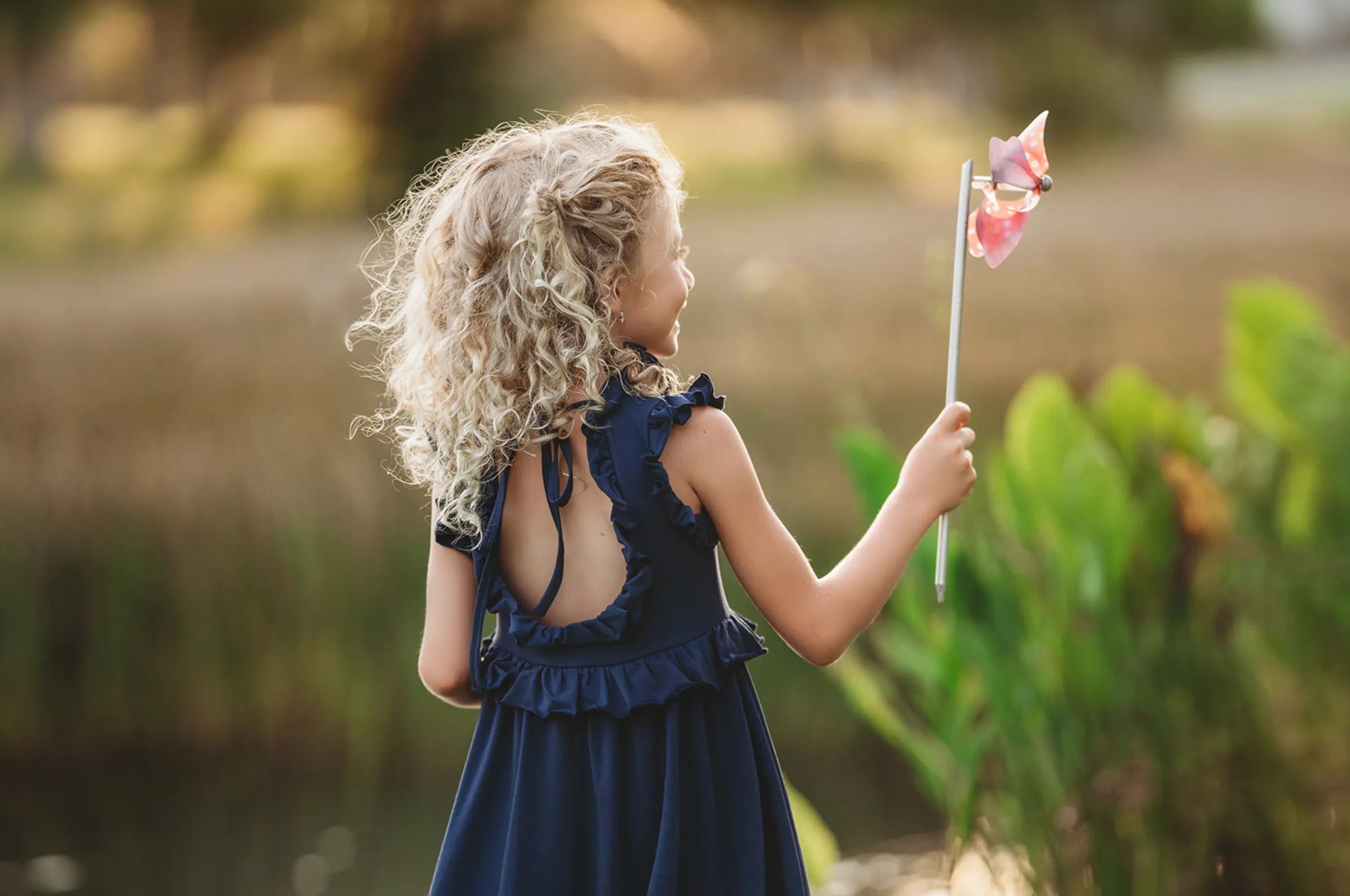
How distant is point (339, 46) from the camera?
4.10 m

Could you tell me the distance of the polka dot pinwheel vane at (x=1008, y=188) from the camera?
96 cm

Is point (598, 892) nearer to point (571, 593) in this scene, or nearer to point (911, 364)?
point (571, 593)

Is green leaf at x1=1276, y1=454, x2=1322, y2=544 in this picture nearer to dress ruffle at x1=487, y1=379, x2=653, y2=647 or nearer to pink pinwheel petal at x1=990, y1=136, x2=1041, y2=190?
pink pinwheel petal at x1=990, y1=136, x2=1041, y2=190

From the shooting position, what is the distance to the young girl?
3.00 ft

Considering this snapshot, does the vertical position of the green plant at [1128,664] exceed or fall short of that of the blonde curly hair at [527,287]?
it falls short

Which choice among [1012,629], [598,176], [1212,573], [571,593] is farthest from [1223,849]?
[598,176]

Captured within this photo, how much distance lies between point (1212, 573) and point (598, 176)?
1.34 meters

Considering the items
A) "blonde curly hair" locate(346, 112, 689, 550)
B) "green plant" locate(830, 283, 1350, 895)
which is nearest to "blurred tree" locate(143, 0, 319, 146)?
"green plant" locate(830, 283, 1350, 895)

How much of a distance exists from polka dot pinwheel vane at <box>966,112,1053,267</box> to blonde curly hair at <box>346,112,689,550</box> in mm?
232

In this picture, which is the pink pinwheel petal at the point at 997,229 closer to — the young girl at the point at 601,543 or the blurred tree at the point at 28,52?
the young girl at the point at 601,543

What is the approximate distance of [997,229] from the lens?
99 centimetres

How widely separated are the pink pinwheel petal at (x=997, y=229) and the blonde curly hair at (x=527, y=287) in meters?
0.23

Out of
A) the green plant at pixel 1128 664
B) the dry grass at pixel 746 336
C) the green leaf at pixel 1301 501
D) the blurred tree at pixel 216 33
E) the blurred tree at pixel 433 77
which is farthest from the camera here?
the blurred tree at pixel 216 33

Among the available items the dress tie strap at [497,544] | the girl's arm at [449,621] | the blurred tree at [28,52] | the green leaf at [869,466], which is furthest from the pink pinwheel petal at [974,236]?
the blurred tree at [28,52]
